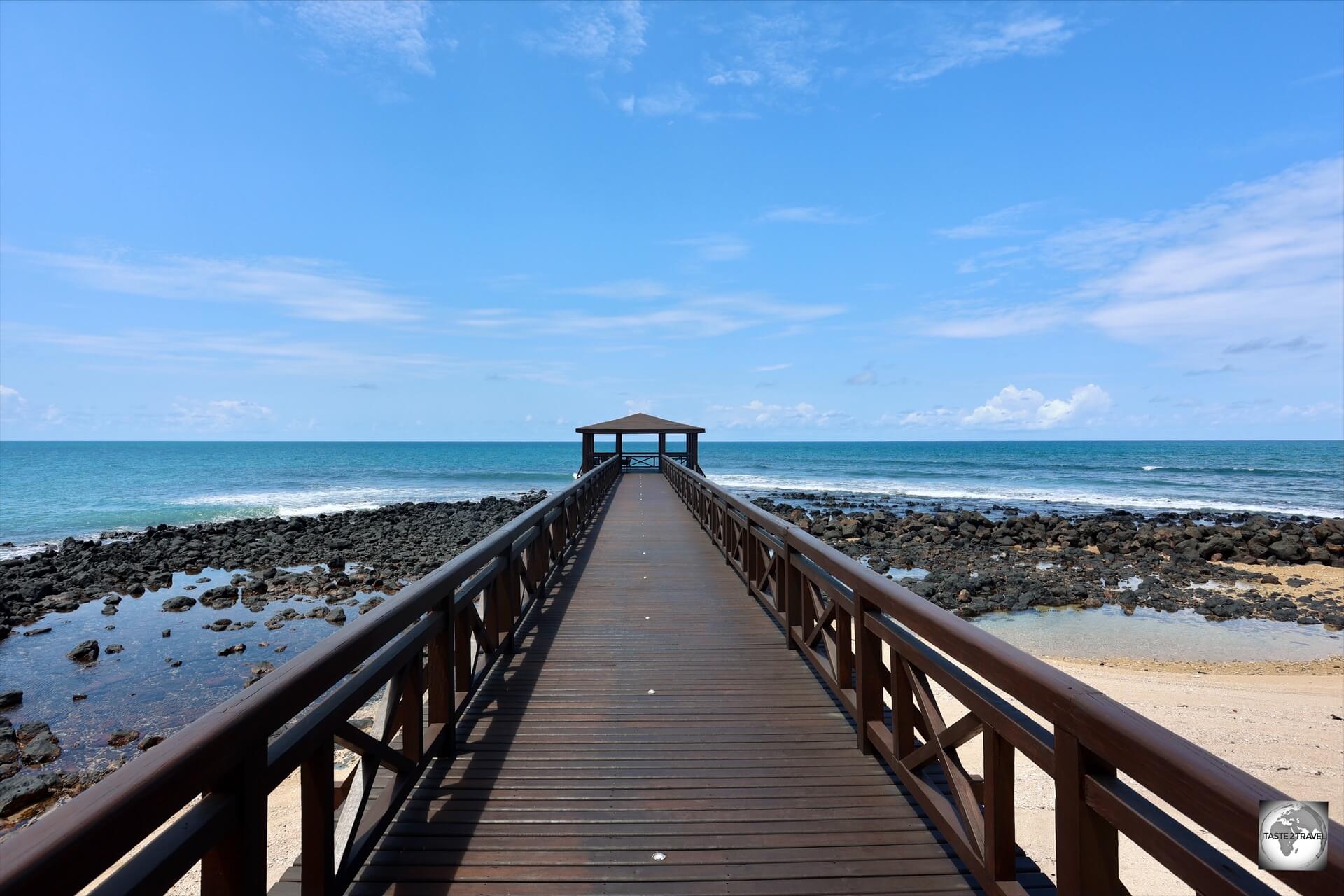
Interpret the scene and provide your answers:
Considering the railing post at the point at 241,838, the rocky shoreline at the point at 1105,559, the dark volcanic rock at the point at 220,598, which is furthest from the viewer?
the dark volcanic rock at the point at 220,598

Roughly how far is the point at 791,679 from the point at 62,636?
1382 centimetres

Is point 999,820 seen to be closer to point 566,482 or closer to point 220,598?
point 220,598

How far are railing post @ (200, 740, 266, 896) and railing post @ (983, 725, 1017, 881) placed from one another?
2348mm

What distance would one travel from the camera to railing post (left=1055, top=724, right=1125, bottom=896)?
194cm

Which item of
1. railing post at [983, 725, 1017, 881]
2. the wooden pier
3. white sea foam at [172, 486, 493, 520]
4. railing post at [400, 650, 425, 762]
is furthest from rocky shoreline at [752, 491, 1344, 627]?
white sea foam at [172, 486, 493, 520]

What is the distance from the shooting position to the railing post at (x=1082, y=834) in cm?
194

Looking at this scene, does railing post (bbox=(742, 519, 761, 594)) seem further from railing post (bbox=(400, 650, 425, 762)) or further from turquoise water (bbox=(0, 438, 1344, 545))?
turquoise water (bbox=(0, 438, 1344, 545))

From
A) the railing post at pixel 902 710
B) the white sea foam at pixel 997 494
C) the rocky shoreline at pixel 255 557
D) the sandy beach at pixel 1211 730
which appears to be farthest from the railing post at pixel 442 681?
the white sea foam at pixel 997 494

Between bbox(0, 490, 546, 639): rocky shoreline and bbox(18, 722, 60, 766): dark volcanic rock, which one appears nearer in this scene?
bbox(18, 722, 60, 766): dark volcanic rock

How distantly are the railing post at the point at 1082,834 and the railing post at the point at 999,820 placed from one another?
0.41 meters

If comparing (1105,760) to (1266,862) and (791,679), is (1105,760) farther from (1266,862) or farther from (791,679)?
(791,679)

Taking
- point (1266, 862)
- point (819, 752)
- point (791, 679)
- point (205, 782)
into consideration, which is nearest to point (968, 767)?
point (791, 679)

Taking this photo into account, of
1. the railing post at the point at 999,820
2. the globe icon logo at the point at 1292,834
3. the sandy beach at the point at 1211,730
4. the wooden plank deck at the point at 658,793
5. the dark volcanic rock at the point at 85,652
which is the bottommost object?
the dark volcanic rock at the point at 85,652

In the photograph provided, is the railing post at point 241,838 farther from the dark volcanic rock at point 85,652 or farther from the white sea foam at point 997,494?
the white sea foam at point 997,494
